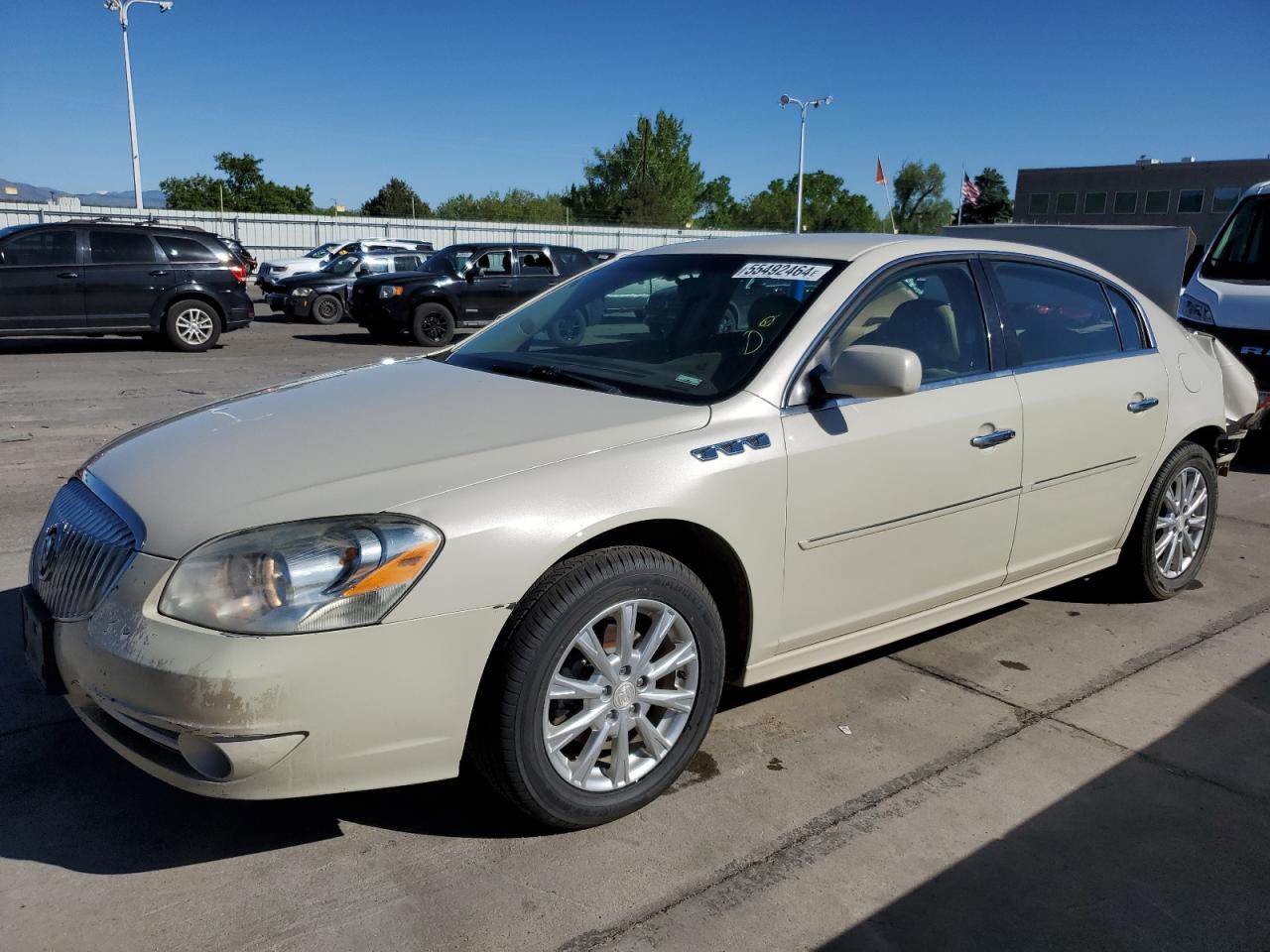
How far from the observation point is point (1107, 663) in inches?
163

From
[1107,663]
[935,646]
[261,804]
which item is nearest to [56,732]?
[261,804]

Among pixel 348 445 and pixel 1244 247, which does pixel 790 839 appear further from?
pixel 1244 247

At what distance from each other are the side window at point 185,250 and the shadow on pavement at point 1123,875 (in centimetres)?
1393

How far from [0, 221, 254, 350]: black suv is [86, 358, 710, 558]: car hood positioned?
11.6 m

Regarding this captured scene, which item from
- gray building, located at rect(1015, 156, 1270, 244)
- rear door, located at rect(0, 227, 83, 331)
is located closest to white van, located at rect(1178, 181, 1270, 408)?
rear door, located at rect(0, 227, 83, 331)

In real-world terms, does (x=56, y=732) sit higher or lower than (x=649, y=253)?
lower

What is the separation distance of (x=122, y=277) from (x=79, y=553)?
1257 centimetres

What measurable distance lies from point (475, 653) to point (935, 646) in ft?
7.86

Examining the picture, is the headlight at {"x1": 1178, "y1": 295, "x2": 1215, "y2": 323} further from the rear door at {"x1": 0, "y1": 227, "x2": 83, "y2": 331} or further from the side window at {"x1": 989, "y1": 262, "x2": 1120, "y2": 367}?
the rear door at {"x1": 0, "y1": 227, "x2": 83, "y2": 331}

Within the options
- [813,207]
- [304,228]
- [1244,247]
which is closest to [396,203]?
[813,207]

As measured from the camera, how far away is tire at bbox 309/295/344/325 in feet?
65.8

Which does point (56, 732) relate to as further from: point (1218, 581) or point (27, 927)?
point (1218, 581)

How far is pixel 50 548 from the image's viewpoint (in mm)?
2910

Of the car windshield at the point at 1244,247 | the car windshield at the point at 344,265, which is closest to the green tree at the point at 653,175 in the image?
the car windshield at the point at 344,265
